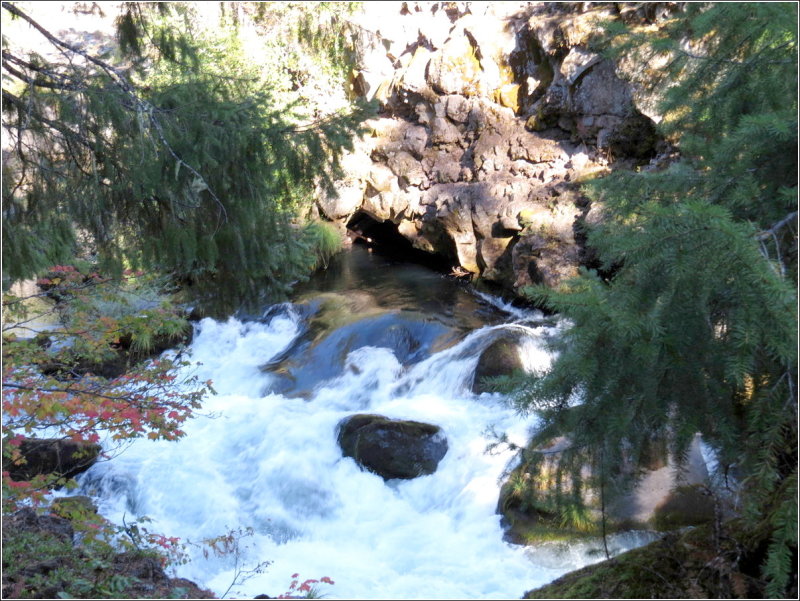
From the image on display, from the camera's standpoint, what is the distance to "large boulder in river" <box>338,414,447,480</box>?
661cm

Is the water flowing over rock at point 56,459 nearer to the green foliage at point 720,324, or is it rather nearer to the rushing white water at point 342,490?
the rushing white water at point 342,490

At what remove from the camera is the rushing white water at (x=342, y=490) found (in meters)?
5.31

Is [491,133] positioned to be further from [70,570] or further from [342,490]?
[70,570]

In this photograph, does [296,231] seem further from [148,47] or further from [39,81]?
[39,81]

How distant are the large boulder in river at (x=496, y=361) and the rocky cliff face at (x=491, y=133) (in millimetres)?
1854

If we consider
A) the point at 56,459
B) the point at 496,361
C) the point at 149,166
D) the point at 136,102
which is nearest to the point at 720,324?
the point at 149,166

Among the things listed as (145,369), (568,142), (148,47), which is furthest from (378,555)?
(568,142)

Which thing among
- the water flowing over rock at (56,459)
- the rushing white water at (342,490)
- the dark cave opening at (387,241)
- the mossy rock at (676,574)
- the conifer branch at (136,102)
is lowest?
the rushing white water at (342,490)

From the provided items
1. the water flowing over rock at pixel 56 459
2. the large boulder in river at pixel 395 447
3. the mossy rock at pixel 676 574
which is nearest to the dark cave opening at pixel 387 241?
the large boulder in river at pixel 395 447

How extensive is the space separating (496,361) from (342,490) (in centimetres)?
259

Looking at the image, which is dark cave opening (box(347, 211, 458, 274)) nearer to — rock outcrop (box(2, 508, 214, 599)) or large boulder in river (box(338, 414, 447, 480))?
large boulder in river (box(338, 414, 447, 480))

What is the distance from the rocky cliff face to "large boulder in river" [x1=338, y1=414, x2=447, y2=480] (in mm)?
3818

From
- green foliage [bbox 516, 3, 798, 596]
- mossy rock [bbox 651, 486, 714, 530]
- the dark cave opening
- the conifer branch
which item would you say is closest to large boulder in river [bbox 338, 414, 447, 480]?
mossy rock [bbox 651, 486, 714, 530]

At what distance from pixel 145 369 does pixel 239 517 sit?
166cm
